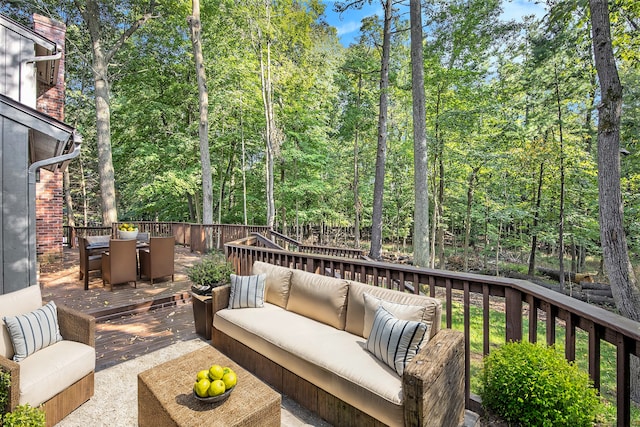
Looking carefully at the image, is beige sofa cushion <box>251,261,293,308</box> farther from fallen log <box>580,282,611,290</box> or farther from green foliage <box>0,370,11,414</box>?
fallen log <box>580,282,611,290</box>

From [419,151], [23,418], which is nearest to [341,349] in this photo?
[23,418]

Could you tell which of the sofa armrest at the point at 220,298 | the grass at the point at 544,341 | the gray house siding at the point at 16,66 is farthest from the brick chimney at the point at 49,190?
the grass at the point at 544,341

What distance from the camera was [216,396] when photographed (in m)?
1.67

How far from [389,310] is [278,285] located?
1.43m

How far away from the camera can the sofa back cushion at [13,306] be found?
2156 millimetres

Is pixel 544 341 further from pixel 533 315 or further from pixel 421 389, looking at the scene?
pixel 421 389

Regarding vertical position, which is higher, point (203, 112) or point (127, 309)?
point (203, 112)

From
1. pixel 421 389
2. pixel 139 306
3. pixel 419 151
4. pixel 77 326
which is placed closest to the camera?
pixel 421 389

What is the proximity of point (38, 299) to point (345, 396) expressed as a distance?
8.73 feet

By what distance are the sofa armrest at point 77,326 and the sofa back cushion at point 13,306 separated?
202 mm

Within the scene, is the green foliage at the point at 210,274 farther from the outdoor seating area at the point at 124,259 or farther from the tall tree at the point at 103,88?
the tall tree at the point at 103,88

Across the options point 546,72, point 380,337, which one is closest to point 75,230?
point 380,337

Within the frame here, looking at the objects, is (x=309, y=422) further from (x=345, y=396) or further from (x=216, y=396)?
(x=216, y=396)

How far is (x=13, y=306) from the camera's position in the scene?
2.32m
